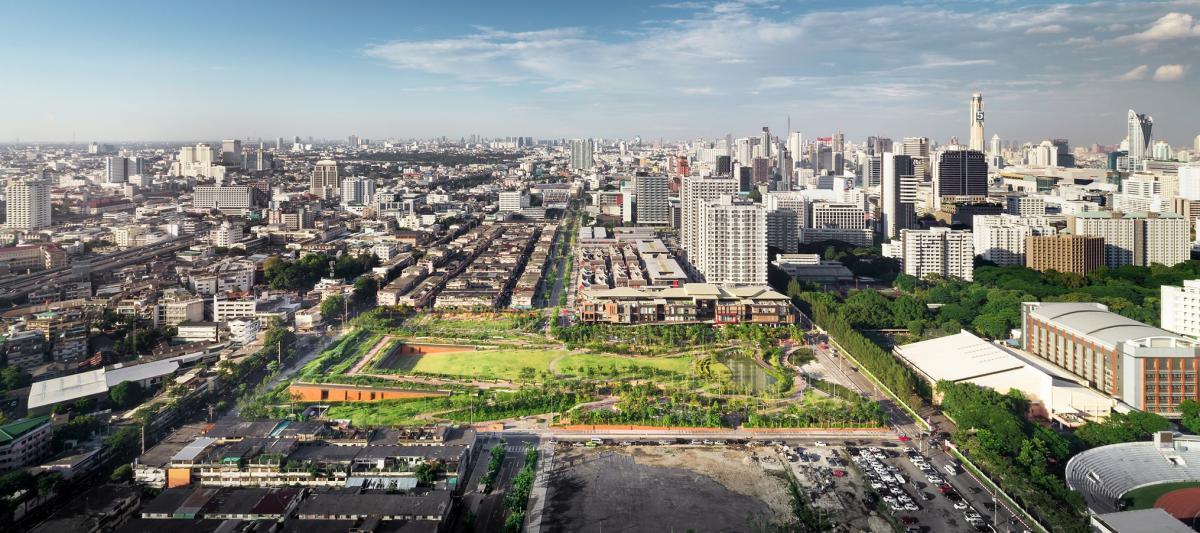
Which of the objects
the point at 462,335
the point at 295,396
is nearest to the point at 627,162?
the point at 462,335

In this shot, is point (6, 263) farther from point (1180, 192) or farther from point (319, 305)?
point (1180, 192)

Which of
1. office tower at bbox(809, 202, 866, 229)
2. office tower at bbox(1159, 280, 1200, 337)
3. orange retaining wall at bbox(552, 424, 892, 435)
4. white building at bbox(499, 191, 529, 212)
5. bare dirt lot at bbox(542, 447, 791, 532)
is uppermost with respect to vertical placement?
white building at bbox(499, 191, 529, 212)

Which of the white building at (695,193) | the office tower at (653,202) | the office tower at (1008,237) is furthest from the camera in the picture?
the office tower at (653,202)

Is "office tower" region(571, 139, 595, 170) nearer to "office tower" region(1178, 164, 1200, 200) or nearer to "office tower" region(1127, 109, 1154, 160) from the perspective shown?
"office tower" region(1127, 109, 1154, 160)

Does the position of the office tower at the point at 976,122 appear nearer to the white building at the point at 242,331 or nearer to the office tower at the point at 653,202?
the office tower at the point at 653,202

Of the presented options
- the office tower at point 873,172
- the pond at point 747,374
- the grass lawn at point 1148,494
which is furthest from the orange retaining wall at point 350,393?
the office tower at point 873,172

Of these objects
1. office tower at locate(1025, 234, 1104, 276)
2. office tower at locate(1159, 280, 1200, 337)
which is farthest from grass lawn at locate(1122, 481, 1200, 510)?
office tower at locate(1025, 234, 1104, 276)
